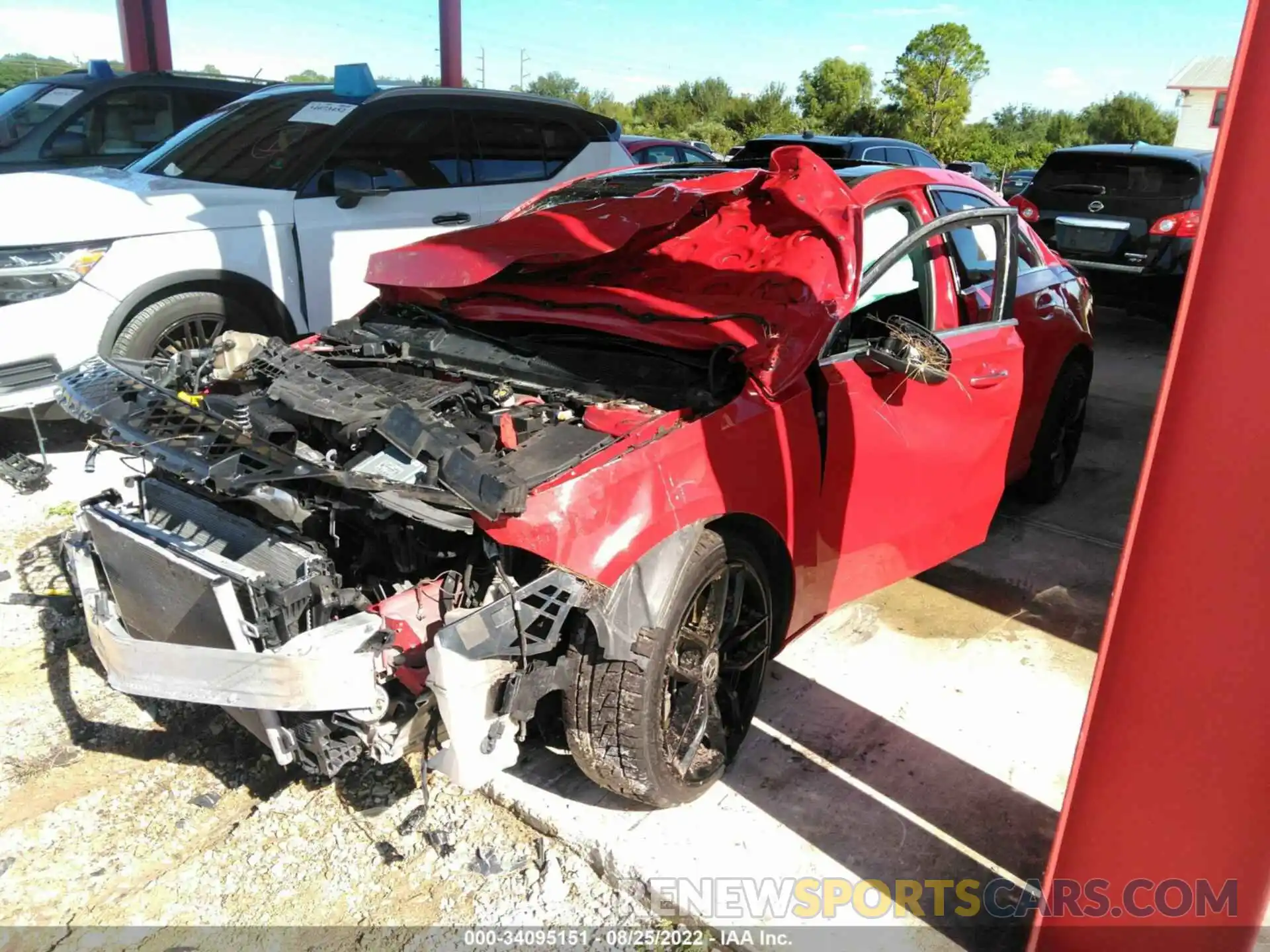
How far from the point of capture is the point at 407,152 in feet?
19.8

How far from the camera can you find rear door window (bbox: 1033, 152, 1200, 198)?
336 inches

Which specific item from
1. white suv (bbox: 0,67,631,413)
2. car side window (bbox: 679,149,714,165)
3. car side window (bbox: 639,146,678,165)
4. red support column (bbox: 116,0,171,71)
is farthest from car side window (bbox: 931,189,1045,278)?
red support column (bbox: 116,0,171,71)

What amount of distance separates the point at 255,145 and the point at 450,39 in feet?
31.0

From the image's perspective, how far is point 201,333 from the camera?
507 cm

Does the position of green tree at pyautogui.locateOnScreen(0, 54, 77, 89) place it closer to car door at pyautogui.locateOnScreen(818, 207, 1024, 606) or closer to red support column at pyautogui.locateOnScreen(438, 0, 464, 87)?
red support column at pyautogui.locateOnScreen(438, 0, 464, 87)

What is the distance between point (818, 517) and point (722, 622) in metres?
0.47

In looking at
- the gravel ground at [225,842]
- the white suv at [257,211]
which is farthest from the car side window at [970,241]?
the white suv at [257,211]

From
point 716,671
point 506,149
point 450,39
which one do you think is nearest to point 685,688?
point 716,671

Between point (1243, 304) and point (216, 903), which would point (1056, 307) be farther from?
point (216, 903)

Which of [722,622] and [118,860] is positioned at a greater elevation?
[722,622]

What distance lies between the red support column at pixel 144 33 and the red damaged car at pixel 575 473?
12457 millimetres

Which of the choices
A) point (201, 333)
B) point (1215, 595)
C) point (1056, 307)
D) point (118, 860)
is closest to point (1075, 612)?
point (1056, 307)

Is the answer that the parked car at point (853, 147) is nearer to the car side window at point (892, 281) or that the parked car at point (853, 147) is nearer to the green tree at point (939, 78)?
the car side window at point (892, 281)

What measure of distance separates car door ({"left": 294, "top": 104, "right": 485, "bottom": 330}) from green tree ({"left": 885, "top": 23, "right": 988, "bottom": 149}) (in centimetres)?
4222
